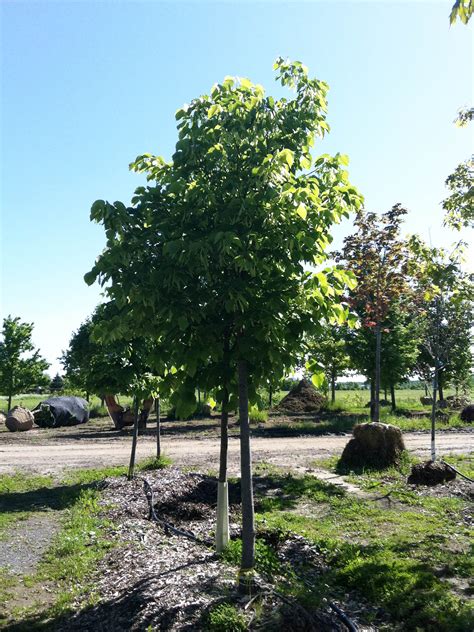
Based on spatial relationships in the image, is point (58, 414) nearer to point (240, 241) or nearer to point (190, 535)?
point (190, 535)

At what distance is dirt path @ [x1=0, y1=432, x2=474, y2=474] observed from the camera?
1504 cm

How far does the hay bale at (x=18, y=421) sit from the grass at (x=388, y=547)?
17.9 m

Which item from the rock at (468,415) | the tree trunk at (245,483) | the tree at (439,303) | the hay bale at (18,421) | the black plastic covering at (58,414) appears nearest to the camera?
the tree trunk at (245,483)

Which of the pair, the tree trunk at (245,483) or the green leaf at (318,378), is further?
the green leaf at (318,378)

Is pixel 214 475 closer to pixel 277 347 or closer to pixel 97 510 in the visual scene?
pixel 97 510

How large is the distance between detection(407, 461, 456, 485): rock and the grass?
1.78 feet

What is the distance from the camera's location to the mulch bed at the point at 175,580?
4809 millimetres

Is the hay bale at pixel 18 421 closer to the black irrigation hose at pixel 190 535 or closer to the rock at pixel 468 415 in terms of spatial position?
the black irrigation hose at pixel 190 535

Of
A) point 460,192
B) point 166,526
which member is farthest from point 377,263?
point 166,526

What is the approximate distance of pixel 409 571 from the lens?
616 cm

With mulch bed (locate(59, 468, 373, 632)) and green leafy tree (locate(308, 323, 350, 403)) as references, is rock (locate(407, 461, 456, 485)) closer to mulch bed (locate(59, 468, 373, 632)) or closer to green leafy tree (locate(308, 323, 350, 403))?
mulch bed (locate(59, 468, 373, 632))

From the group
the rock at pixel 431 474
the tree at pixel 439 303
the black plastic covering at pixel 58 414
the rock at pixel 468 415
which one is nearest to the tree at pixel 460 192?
the tree at pixel 439 303

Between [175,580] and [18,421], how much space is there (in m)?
21.9

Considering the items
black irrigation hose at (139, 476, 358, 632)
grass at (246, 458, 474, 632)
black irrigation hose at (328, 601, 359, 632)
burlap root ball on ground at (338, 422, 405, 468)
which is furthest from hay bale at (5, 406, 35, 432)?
black irrigation hose at (328, 601, 359, 632)
